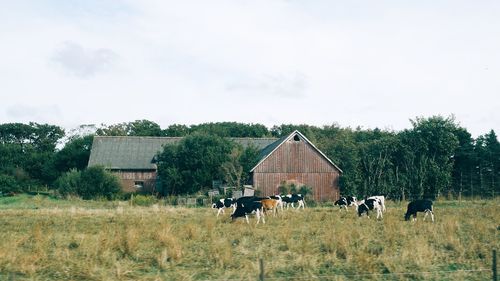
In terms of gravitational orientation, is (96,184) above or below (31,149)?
below

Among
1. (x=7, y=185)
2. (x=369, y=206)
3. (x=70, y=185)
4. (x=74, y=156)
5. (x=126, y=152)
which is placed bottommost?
(x=369, y=206)

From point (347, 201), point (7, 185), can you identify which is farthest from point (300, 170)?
point (7, 185)

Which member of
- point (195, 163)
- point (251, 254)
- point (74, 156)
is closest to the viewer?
point (251, 254)

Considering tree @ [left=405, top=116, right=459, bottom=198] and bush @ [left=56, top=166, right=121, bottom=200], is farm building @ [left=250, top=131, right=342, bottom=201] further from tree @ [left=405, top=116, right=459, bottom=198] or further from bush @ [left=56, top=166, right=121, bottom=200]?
bush @ [left=56, top=166, right=121, bottom=200]

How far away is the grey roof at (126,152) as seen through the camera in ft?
187

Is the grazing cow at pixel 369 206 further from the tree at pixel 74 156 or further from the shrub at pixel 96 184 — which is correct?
the tree at pixel 74 156

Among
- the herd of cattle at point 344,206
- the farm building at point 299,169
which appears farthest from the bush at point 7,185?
the herd of cattle at point 344,206

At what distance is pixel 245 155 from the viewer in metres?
46.2

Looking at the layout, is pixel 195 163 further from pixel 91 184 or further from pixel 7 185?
pixel 7 185

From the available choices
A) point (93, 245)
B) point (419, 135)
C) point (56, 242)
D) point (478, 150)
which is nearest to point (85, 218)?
point (56, 242)

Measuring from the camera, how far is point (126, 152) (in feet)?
193

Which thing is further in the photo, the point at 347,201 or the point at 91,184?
the point at 91,184

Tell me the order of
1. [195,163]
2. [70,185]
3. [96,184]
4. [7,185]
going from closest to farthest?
1. [70,185]
2. [96,184]
3. [195,163]
4. [7,185]

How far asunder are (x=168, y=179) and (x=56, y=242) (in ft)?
101
